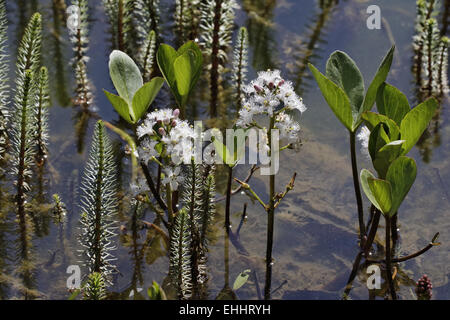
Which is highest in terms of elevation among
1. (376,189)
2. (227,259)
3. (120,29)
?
(120,29)

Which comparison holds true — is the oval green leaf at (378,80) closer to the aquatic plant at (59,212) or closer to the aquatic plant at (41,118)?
the aquatic plant at (59,212)

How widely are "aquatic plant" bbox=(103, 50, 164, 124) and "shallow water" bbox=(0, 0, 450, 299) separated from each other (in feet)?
3.06

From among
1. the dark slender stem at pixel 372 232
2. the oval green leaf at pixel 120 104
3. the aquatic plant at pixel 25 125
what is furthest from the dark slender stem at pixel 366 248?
the aquatic plant at pixel 25 125

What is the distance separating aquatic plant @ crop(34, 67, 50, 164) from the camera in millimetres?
4969

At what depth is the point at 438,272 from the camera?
4.56 m

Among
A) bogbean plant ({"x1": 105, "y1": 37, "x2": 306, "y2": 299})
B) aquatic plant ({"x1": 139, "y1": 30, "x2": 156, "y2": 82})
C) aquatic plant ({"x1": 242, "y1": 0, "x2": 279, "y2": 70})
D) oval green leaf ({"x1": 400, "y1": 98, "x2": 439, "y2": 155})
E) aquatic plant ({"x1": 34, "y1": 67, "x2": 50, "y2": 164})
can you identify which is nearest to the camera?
oval green leaf ({"x1": 400, "y1": 98, "x2": 439, "y2": 155})

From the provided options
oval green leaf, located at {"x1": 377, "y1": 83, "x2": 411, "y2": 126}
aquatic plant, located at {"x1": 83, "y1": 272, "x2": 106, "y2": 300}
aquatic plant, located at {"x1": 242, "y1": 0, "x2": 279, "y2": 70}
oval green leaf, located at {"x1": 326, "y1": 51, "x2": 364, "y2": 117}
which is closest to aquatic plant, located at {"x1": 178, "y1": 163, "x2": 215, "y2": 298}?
aquatic plant, located at {"x1": 83, "y1": 272, "x2": 106, "y2": 300}

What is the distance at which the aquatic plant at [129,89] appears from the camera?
4.15 meters

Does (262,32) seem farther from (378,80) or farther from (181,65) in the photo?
(378,80)

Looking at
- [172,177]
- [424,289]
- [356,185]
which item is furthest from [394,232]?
[172,177]

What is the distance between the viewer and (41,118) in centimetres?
511

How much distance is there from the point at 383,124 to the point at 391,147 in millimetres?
176

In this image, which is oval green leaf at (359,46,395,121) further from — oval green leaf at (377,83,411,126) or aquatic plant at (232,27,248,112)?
aquatic plant at (232,27,248,112)
